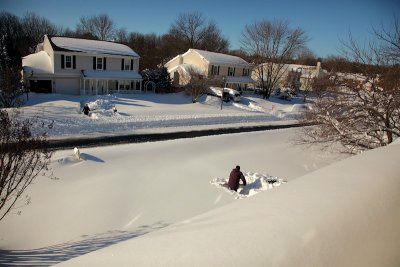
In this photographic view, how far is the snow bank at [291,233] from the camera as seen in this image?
1.61m

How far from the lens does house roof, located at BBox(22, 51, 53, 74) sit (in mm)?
30714

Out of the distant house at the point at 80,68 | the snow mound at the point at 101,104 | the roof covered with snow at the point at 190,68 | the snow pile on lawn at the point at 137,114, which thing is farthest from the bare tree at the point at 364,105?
the roof covered with snow at the point at 190,68

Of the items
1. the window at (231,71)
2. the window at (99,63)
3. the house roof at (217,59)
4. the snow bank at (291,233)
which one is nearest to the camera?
the snow bank at (291,233)

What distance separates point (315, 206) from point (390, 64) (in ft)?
33.6

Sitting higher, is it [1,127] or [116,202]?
[1,127]

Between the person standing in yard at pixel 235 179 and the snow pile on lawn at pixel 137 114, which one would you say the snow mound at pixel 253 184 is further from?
the snow pile on lawn at pixel 137 114

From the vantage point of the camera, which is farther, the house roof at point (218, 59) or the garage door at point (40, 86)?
the house roof at point (218, 59)

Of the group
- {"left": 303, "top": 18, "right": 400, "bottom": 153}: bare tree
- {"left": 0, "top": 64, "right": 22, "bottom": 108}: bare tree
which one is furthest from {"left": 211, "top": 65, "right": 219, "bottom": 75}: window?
{"left": 303, "top": 18, "right": 400, "bottom": 153}: bare tree

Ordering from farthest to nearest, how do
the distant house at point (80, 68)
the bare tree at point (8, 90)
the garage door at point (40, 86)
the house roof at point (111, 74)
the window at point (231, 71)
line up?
the window at point (231, 71) < the house roof at point (111, 74) < the distant house at point (80, 68) < the garage door at point (40, 86) < the bare tree at point (8, 90)

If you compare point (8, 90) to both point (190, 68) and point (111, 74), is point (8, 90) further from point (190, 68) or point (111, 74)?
point (190, 68)

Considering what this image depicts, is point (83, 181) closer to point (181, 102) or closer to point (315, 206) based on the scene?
point (315, 206)

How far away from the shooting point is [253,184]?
11453 mm

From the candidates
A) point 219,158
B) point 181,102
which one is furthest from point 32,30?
point 219,158

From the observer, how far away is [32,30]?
5991 centimetres
